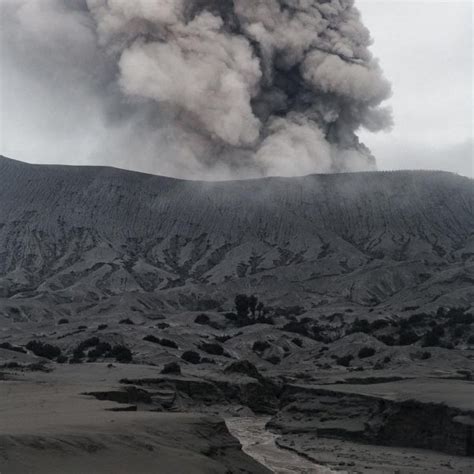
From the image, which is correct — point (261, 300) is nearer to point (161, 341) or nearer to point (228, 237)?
point (228, 237)

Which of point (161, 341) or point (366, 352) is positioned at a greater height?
point (366, 352)

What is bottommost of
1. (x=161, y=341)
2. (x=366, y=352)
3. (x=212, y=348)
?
(x=212, y=348)

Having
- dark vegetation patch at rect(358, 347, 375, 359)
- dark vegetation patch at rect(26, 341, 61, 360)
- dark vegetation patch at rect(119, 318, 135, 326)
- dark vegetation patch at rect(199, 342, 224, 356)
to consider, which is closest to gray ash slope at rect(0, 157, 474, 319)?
dark vegetation patch at rect(119, 318, 135, 326)

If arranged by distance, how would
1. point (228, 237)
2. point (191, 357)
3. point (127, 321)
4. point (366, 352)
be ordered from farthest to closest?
point (228, 237) → point (127, 321) → point (366, 352) → point (191, 357)

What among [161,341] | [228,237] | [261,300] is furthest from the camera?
[228,237]

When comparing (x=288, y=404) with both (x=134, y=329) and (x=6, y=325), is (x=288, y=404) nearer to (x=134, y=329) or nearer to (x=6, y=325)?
(x=134, y=329)

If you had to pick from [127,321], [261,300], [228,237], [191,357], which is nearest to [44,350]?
[191,357]

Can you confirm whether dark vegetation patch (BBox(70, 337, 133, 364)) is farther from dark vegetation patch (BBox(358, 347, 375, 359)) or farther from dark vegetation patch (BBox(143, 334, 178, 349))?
dark vegetation patch (BBox(358, 347, 375, 359))

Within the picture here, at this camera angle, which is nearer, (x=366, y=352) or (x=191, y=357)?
(x=191, y=357)
